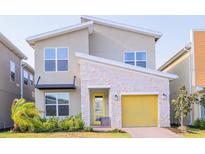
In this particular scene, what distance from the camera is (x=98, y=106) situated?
80.8ft

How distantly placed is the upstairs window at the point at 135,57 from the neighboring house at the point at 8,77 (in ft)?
28.8

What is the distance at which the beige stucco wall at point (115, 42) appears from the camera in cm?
2484

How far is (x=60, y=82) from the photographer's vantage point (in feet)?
75.9

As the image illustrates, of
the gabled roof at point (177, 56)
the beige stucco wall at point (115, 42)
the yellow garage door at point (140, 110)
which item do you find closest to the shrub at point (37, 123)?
the yellow garage door at point (140, 110)

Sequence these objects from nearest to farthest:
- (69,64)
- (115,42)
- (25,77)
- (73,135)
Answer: (73,135)
(69,64)
(115,42)
(25,77)

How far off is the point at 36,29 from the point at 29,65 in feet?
22.8

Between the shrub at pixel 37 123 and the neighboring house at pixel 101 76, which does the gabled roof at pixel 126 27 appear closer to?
the neighboring house at pixel 101 76

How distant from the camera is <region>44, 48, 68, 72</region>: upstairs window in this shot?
2330 centimetres

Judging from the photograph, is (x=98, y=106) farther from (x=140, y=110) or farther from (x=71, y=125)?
(x=71, y=125)

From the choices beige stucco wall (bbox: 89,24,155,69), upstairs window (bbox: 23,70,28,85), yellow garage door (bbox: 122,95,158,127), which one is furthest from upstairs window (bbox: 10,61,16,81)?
yellow garage door (bbox: 122,95,158,127)

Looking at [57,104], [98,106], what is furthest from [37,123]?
[98,106]

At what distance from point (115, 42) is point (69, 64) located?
159 inches
